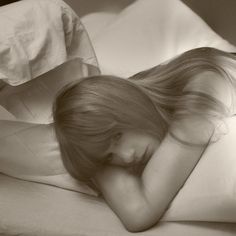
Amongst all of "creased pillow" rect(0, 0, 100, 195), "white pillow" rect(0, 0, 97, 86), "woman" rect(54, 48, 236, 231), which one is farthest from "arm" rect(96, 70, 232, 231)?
"white pillow" rect(0, 0, 97, 86)

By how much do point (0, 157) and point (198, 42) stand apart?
639 millimetres

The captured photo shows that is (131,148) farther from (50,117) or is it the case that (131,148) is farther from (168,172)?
(50,117)

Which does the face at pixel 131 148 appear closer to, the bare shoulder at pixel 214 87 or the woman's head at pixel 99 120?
the woman's head at pixel 99 120

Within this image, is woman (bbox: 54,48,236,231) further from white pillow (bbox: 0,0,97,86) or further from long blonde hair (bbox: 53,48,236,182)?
white pillow (bbox: 0,0,97,86)

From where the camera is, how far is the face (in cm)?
92

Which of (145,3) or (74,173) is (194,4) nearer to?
(145,3)

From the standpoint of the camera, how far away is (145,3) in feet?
4.55

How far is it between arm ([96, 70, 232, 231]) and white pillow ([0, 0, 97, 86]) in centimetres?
36

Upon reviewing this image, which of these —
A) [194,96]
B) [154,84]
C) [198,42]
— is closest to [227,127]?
[194,96]

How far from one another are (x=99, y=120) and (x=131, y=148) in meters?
0.09

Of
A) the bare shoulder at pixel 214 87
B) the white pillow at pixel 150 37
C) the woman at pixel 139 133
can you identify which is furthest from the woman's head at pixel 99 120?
the white pillow at pixel 150 37

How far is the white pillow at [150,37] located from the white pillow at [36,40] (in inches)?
5.5

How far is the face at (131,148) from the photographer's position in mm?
916

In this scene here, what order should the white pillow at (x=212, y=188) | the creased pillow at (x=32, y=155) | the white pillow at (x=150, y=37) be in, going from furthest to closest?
the white pillow at (x=150, y=37) < the creased pillow at (x=32, y=155) < the white pillow at (x=212, y=188)
